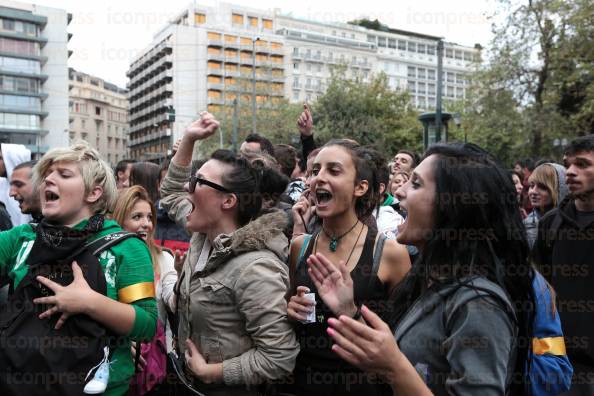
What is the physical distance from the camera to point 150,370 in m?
2.96

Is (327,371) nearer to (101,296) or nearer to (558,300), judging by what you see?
(101,296)

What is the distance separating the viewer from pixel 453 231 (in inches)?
78.9

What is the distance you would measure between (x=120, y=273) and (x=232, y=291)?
1.80ft

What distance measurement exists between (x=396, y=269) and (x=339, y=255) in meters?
0.33

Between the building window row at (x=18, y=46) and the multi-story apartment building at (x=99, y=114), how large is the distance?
3005 centimetres

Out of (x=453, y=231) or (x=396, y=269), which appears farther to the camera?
(x=396, y=269)

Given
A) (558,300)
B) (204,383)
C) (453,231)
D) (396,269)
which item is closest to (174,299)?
(204,383)

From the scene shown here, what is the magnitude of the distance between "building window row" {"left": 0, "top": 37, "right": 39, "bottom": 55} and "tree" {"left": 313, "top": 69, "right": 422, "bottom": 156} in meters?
46.3

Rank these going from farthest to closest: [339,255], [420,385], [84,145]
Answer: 1. [339,255]
2. [84,145]
3. [420,385]

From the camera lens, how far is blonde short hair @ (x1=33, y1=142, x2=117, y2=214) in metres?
2.62

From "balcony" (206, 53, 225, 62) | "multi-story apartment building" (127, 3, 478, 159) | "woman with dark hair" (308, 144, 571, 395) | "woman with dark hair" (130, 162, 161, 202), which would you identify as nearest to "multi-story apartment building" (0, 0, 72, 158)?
"multi-story apartment building" (127, 3, 478, 159)

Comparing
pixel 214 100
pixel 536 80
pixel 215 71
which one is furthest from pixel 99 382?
pixel 215 71

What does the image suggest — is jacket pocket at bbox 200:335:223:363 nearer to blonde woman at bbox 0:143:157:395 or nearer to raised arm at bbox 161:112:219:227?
blonde woman at bbox 0:143:157:395

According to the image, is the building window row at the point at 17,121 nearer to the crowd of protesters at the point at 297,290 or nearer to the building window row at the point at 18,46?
the building window row at the point at 18,46
